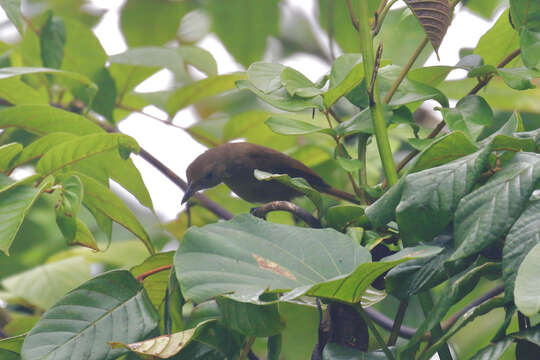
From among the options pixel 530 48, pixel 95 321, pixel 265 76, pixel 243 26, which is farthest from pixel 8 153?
pixel 243 26

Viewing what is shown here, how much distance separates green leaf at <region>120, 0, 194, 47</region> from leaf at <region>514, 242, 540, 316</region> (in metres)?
1.98

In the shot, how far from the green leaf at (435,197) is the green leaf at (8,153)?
2.50ft

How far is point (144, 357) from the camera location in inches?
36.8

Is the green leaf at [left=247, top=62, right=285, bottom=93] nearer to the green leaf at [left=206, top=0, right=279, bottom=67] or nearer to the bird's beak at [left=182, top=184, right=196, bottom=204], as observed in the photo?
the bird's beak at [left=182, top=184, right=196, bottom=204]

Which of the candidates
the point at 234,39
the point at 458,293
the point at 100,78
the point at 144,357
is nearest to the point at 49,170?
the point at 144,357

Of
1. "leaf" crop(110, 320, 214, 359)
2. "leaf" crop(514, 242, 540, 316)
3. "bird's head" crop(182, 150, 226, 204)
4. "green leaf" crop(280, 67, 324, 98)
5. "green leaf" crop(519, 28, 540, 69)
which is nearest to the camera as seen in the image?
"leaf" crop(514, 242, 540, 316)

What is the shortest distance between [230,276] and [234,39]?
63.3 inches

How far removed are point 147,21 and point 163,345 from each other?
6.05 feet

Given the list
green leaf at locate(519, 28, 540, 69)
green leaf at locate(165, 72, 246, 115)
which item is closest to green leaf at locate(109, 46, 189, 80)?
green leaf at locate(165, 72, 246, 115)

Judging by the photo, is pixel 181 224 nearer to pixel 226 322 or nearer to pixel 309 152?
pixel 309 152

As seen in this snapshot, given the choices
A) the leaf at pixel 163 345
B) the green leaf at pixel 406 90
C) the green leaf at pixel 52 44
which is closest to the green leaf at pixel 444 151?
the green leaf at pixel 406 90

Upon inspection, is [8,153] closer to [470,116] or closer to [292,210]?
[292,210]

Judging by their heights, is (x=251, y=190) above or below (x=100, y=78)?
below

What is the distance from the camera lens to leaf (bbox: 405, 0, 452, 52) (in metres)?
0.99
